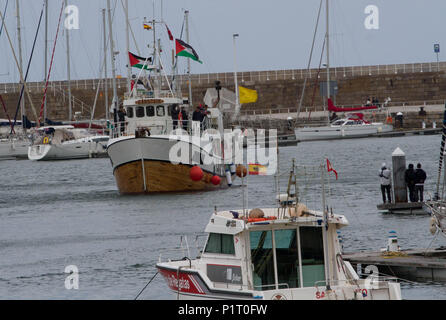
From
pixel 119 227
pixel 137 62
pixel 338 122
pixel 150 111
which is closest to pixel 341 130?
pixel 338 122

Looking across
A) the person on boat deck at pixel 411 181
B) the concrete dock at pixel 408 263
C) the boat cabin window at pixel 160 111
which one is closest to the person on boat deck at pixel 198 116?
the boat cabin window at pixel 160 111

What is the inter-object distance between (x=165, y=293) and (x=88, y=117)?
244 ft

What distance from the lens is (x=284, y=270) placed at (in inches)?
650

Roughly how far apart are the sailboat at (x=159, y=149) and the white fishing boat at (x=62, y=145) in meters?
36.9

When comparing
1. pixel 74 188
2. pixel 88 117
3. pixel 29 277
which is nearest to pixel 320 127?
pixel 88 117

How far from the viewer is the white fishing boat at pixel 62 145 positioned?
78.4 meters

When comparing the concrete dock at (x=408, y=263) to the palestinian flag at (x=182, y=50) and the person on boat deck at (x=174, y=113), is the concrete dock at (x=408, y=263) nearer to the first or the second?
the person on boat deck at (x=174, y=113)

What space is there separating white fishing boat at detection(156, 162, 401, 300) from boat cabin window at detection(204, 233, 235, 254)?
0.12 feet

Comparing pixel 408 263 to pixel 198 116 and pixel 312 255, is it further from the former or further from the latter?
pixel 198 116

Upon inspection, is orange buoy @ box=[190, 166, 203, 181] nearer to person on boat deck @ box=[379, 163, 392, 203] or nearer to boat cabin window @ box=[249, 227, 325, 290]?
person on boat deck @ box=[379, 163, 392, 203]

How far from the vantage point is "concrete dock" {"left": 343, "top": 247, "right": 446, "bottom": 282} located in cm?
2088

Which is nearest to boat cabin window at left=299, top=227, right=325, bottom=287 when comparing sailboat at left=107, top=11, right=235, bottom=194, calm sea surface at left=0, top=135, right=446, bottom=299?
calm sea surface at left=0, top=135, right=446, bottom=299
